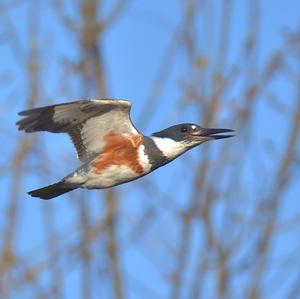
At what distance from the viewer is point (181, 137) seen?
6.20 meters

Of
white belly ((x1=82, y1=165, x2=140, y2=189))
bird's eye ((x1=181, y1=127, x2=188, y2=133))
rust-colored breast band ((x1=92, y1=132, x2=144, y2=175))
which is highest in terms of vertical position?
bird's eye ((x1=181, y1=127, x2=188, y2=133))

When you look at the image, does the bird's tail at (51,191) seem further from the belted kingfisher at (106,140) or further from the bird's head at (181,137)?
the bird's head at (181,137)

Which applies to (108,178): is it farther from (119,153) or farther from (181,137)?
(181,137)

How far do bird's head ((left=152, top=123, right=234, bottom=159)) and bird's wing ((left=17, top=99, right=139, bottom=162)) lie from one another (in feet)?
0.49

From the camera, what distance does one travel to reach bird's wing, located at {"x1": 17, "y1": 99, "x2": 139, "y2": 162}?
6.03 m

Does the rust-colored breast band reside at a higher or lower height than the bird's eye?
lower

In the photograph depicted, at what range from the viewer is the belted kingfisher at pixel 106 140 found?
6039 millimetres

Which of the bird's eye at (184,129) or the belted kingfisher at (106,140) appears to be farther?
the bird's eye at (184,129)

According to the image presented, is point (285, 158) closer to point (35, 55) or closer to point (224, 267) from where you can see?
point (224, 267)

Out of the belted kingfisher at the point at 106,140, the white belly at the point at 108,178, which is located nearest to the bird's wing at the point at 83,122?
the belted kingfisher at the point at 106,140

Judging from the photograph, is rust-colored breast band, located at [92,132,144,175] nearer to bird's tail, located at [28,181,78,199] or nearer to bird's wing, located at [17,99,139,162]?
bird's wing, located at [17,99,139,162]

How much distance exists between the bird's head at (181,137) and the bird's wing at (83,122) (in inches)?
Answer: 5.9

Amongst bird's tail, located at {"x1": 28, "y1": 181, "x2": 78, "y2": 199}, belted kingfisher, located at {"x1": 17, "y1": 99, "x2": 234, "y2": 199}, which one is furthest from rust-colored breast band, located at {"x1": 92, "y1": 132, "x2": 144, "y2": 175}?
bird's tail, located at {"x1": 28, "y1": 181, "x2": 78, "y2": 199}

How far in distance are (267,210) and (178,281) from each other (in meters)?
0.91
